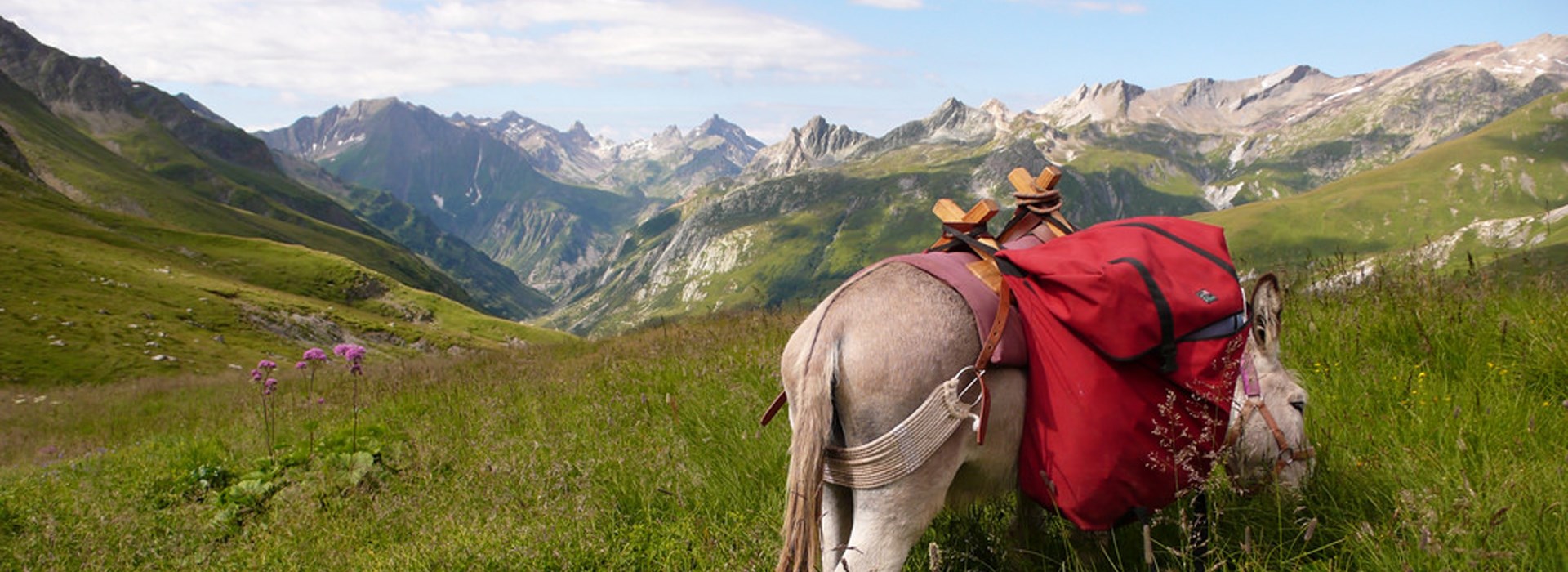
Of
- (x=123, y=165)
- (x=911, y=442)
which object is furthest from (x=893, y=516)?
(x=123, y=165)

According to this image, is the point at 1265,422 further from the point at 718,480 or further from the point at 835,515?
the point at 718,480

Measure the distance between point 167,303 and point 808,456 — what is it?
6671cm

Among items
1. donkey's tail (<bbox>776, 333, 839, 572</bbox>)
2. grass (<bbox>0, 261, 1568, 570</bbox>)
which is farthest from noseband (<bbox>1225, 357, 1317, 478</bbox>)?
donkey's tail (<bbox>776, 333, 839, 572</bbox>)

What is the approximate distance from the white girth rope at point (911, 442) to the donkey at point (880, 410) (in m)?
0.04

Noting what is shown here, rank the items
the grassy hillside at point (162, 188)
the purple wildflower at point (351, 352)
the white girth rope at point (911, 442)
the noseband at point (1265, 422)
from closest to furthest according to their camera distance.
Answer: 1. the white girth rope at point (911, 442)
2. the noseband at point (1265, 422)
3. the purple wildflower at point (351, 352)
4. the grassy hillside at point (162, 188)

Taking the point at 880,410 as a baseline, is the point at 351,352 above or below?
below

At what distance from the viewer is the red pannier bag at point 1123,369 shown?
117 inches

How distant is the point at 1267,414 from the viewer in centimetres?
343

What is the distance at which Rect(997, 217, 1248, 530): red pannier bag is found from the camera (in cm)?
296

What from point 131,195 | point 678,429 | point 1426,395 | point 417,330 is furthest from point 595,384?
point 131,195

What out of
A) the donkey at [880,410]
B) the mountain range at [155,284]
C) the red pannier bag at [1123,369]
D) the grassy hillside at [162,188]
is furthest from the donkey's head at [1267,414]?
the grassy hillside at [162,188]

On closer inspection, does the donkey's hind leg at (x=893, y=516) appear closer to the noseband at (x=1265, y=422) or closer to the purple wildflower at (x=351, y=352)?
the noseband at (x=1265, y=422)

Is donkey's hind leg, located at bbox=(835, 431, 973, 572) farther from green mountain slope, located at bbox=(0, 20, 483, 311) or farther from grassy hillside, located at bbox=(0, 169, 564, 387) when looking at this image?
green mountain slope, located at bbox=(0, 20, 483, 311)

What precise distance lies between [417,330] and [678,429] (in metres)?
69.1
